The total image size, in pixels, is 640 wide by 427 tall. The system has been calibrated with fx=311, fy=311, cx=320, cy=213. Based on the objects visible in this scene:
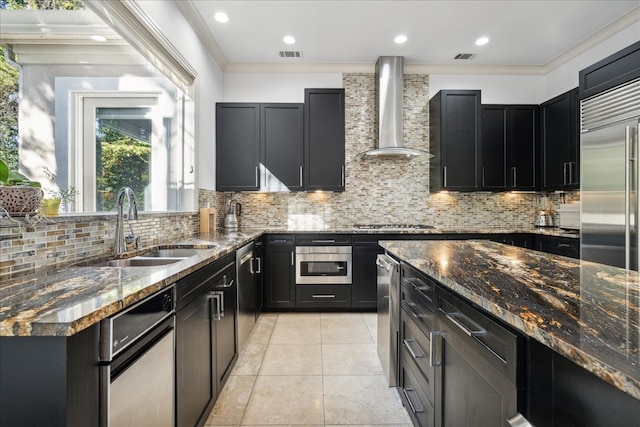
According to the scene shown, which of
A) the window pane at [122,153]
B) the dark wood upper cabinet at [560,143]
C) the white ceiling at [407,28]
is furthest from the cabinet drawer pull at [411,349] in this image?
the dark wood upper cabinet at [560,143]

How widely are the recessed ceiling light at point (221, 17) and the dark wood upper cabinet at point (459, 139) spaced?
2.65 m

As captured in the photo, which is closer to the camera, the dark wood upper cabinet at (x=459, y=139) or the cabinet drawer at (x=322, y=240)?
the cabinet drawer at (x=322, y=240)

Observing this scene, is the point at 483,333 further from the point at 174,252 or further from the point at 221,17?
the point at 221,17

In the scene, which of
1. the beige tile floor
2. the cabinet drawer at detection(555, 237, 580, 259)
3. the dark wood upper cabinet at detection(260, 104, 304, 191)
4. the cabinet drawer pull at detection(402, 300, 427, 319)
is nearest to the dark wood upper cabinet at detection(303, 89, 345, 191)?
the dark wood upper cabinet at detection(260, 104, 304, 191)

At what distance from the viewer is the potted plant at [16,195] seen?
121cm

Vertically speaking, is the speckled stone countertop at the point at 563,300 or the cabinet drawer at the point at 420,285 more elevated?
the speckled stone countertop at the point at 563,300

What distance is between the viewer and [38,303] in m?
0.91

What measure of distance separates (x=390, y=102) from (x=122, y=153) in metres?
3.11

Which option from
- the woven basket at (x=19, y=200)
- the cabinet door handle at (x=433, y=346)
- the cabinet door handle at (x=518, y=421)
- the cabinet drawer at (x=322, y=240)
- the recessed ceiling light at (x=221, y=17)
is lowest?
the cabinet door handle at (x=433, y=346)

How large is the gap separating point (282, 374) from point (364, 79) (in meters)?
3.73

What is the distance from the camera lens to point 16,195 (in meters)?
1.23

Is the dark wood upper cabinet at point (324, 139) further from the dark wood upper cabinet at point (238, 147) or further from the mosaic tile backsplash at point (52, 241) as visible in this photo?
the mosaic tile backsplash at point (52, 241)

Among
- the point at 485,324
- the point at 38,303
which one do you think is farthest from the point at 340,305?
the point at 38,303

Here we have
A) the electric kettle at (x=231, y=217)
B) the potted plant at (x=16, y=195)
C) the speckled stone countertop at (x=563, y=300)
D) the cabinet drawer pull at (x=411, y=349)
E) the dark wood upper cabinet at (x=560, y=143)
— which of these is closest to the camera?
the speckled stone countertop at (x=563, y=300)
